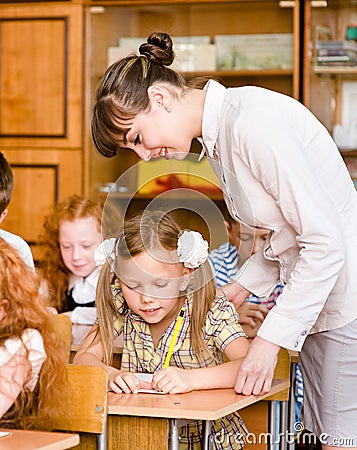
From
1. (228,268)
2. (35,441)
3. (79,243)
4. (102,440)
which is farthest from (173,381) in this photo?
(79,243)

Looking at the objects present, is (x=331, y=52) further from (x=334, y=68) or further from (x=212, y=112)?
(x=212, y=112)

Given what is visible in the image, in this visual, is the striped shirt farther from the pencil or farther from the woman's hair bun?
the woman's hair bun

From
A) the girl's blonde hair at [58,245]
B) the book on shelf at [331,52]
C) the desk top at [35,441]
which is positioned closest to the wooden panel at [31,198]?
the girl's blonde hair at [58,245]

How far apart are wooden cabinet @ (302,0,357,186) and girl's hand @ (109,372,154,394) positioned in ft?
7.70

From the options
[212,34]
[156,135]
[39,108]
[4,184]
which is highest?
[212,34]

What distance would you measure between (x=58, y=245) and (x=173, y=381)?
1417 millimetres

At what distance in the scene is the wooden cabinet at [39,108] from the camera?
13.5 ft

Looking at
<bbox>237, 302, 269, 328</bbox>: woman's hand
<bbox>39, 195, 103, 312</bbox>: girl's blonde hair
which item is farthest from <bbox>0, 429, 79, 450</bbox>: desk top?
<bbox>39, 195, 103, 312</bbox>: girl's blonde hair

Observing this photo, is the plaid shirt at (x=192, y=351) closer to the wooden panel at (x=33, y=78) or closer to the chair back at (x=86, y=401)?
the chair back at (x=86, y=401)

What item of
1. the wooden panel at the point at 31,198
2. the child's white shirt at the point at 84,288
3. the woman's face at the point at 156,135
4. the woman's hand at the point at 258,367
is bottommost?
the child's white shirt at the point at 84,288

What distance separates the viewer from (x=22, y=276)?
5.33 feet

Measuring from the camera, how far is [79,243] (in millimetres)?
2992

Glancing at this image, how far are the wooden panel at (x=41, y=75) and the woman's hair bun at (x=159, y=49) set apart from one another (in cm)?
242

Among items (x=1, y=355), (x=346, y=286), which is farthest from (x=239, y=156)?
(x=1, y=355)
